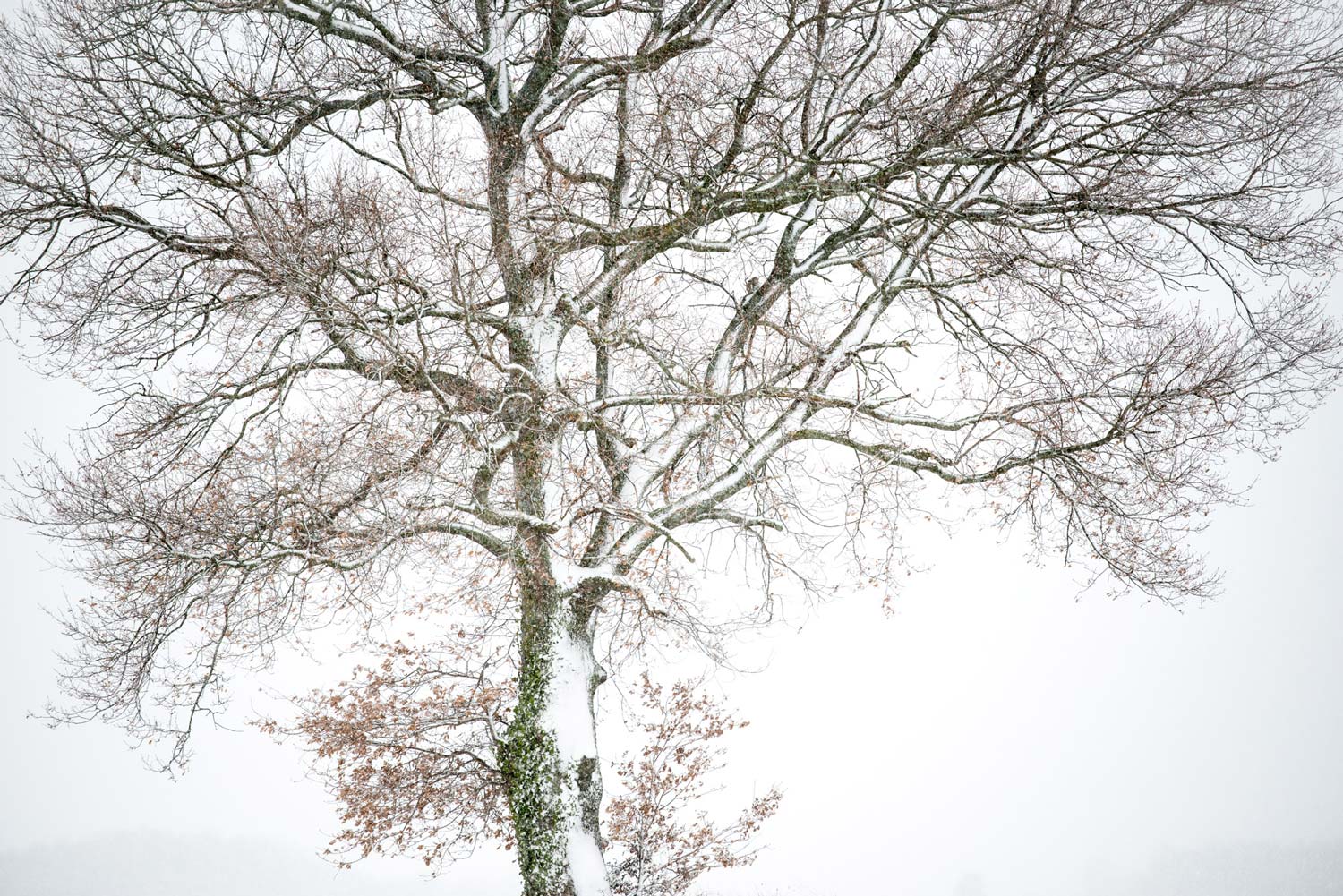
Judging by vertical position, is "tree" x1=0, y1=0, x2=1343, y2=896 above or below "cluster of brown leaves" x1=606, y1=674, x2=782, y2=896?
above

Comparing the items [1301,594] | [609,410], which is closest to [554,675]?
[609,410]

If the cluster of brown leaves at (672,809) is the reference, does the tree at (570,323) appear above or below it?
above

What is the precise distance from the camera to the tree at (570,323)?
7.47 metres

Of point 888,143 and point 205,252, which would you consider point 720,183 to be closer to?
point 888,143

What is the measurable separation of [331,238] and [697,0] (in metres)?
4.88

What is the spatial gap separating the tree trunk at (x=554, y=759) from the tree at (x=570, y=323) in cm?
3

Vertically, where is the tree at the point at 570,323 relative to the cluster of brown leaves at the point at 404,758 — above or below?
above

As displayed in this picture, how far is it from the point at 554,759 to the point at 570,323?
4291mm

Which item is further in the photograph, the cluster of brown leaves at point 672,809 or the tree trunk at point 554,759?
the cluster of brown leaves at point 672,809

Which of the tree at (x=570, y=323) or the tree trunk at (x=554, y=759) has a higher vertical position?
the tree at (x=570, y=323)

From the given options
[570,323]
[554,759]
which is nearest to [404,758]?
[554,759]

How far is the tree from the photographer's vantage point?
747 centimetres

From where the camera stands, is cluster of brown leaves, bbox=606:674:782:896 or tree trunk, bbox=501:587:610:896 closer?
tree trunk, bbox=501:587:610:896

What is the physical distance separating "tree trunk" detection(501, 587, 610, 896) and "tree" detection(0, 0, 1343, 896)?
3 cm
